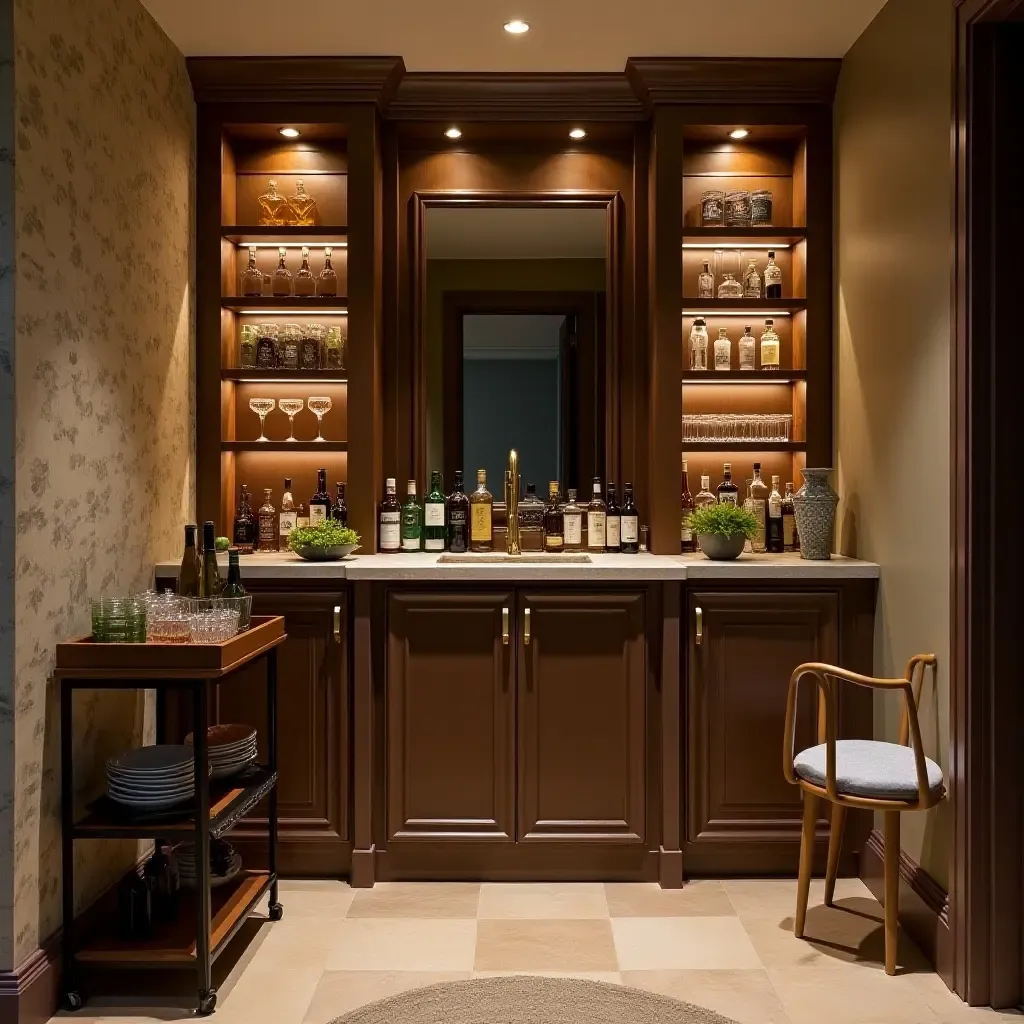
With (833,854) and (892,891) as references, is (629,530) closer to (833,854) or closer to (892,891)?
(833,854)

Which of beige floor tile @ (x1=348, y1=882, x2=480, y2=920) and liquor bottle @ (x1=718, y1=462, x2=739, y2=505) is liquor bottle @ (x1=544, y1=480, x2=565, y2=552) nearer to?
liquor bottle @ (x1=718, y1=462, x2=739, y2=505)

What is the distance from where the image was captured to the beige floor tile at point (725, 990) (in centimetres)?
252

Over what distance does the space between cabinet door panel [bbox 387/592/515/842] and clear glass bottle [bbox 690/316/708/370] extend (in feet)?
4.18

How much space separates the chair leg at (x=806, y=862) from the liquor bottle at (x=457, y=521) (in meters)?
1.57

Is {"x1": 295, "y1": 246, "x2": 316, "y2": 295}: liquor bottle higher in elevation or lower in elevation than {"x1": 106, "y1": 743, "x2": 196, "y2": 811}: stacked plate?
higher

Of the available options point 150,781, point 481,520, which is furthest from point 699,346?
point 150,781

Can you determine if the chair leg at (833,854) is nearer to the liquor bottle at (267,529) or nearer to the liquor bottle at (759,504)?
the liquor bottle at (759,504)

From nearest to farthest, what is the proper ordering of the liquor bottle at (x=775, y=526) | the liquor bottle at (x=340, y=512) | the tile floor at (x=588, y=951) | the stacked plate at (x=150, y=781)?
the tile floor at (x=588, y=951) → the stacked plate at (x=150, y=781) → the liquor bottle at (x=340, y=512) → the liquor bottle at (x=775, y=526)

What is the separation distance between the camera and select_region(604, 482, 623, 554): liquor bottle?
3.86 m

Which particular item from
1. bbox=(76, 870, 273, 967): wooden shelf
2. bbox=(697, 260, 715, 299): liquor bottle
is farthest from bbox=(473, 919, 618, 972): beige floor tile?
bbox=(697, 260, 715, 299): liquor bottle

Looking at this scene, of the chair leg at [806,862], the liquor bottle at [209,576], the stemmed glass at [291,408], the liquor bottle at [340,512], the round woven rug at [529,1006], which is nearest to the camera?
the round woven rug at [529,1006]

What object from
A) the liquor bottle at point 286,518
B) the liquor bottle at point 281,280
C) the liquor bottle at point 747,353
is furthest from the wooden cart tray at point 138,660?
the liquor bottle at point 747,353

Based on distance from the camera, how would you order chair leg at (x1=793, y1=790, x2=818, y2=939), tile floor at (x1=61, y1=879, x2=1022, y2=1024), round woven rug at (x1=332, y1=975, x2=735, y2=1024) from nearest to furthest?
round woven rug at (x1=332, y1=975, x2=735, y2=1024), tile floor at (x1=61, y1=879, x2=1022, y2=1024), chair leg at (x1=793, y1=790, x2=818, y2=939)

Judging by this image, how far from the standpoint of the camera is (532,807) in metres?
3.38
